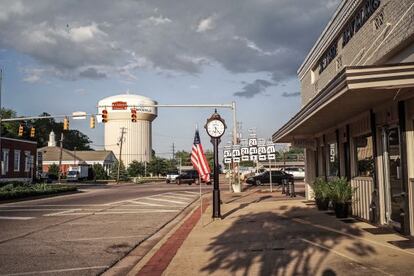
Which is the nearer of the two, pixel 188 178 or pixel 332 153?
pixel 332 153

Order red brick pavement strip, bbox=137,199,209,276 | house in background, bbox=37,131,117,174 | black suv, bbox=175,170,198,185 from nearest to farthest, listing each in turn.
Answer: red brick pavement strip, bbox=137,199,209,276
black suv, bbox=175,170,198,185
house in background, bbox=37,131,117,174

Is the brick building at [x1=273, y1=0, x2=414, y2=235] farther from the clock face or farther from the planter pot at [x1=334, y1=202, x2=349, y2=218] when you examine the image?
the clock face

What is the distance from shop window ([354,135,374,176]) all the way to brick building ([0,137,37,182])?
145 feet

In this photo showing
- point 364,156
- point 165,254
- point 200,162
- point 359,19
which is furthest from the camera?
point 200,162

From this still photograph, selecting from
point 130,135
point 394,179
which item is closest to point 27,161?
point 130,135

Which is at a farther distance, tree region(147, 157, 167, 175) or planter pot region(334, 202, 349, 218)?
tree region(147, 157, 167, 175)

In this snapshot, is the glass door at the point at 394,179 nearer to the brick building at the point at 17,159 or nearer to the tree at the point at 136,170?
the brick building at the point at 17,159

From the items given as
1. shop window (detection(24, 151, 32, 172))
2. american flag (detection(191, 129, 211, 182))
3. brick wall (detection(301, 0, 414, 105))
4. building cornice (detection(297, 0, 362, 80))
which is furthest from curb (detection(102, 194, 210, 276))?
shop window (detection(24, 151, 32, 172))

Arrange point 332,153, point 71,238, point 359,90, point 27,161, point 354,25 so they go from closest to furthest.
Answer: point 359,90 < point 71,238 < point 354,25 < point 332,153 < point 27,161

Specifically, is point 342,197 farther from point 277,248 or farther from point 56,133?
point 56,133

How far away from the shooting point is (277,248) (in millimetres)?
9578

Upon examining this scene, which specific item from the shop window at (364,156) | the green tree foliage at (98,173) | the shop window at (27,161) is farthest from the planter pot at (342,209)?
the green tree foliage at (98,173)

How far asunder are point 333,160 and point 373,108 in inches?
229

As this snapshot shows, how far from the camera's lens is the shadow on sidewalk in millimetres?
7828
